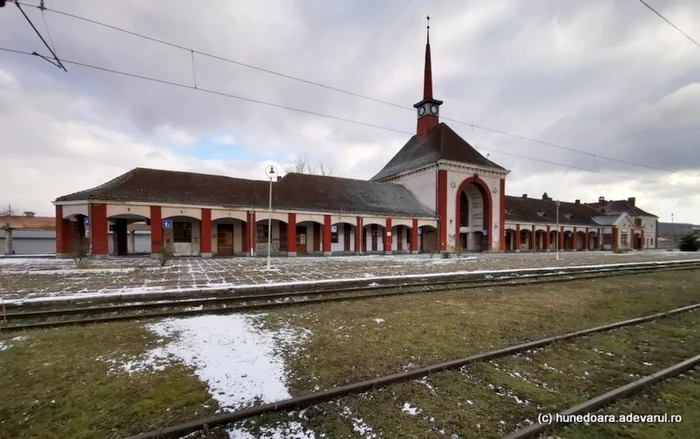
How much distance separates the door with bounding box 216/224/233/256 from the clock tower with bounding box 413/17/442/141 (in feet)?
92.5

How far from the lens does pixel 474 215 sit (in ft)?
139

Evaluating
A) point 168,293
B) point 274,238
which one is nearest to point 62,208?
point 274,238

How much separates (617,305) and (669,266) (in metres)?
18.6

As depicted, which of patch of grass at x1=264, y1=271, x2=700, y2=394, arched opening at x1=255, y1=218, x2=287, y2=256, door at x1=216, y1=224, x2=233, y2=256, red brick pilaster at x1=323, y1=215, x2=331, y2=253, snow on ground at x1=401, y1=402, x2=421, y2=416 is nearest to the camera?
snow on ground at x1=401, y1=402, x2=421, y2=416

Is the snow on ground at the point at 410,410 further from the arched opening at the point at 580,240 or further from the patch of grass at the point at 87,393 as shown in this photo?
the arched opening at the point at 580,240

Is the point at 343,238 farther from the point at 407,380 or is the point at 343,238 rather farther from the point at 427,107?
the point at 407,380

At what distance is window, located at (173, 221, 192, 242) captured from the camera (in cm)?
2630

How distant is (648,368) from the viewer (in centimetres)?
477

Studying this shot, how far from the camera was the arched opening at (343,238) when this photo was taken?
31312 mm

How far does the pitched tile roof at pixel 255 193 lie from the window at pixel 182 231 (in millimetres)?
2787

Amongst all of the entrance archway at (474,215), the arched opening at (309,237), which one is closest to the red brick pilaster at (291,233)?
the arched opening at (309,237)

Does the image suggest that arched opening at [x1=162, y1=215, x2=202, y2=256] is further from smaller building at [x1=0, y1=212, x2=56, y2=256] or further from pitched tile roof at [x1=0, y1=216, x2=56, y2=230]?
pitched tile roof at [x1=0, y1=216, x2=56, y2=230]

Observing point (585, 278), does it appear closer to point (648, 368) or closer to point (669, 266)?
point (648, 368)

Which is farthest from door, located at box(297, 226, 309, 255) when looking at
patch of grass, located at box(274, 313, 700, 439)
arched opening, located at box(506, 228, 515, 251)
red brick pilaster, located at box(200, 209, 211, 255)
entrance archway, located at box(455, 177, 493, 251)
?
arched opening, located at box(506, 228, 515, 251)
